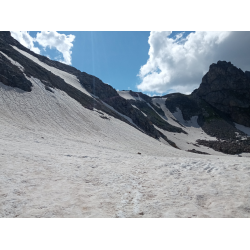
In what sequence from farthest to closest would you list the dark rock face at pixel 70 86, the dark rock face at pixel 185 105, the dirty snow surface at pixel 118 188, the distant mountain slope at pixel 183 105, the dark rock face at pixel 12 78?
the dark rock face at pixel 185 105, the distant mountain slope at pixel 183 105, the dark rock face at pixel 70 86, the dark rock face at pixel 12 78, the dirty snow surface at pixel 118 188

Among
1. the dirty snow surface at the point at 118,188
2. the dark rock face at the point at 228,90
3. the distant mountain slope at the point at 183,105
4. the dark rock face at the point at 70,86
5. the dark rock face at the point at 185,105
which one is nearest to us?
the dirty snow surface at the point at 118,188

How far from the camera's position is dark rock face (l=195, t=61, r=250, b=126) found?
9179 cm

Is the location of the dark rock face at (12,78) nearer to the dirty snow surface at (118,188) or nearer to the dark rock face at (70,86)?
the dark rock face at (70,86)

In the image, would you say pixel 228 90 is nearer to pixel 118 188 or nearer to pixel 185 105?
pixel 185 105

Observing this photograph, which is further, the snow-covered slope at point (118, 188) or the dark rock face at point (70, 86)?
the dark rock face at point (70, 86)

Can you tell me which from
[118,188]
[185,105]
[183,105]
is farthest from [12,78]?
[185,105]

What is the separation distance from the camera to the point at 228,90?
9831 centimetres

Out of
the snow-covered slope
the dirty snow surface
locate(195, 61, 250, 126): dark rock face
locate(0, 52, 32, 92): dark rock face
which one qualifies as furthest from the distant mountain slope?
the dirty snow surface

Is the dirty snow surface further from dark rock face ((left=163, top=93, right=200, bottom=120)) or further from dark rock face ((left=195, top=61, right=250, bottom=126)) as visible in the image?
dark rock face ((left=195, top=61, right=250, bottom=126))

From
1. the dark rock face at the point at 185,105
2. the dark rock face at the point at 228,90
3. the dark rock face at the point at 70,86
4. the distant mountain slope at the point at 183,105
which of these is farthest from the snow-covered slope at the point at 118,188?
the dark rock face at the point at 228,90

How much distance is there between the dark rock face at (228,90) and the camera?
301 ft
